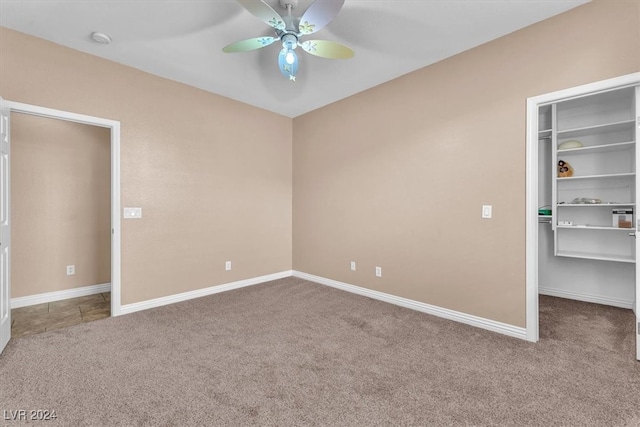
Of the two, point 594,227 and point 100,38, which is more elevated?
point 100,38

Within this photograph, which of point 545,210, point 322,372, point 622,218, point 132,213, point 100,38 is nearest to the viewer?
point 322,372

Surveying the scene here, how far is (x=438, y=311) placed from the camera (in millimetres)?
3117

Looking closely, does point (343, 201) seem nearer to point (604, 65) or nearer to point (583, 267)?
point (604, 65)

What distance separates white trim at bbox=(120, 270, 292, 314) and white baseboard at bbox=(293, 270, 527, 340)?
0.79 meters

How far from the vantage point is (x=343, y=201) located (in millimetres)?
4125

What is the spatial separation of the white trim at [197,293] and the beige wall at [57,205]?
4.38 ft

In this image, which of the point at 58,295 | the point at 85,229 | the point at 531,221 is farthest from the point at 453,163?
the point at 58,295

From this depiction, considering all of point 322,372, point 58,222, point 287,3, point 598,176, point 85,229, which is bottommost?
point 322,372

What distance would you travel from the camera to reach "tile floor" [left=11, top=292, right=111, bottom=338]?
2859mm

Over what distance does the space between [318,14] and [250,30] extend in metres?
0.94

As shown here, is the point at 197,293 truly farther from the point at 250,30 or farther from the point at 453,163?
the point at 453,163

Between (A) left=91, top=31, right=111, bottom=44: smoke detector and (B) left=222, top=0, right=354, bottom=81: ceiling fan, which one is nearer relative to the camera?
(B) left=222, top=0, right=354, bottom=81: ceiling fan

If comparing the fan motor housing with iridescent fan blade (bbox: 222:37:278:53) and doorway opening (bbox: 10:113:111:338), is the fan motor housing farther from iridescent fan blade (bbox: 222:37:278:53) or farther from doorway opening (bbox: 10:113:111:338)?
doorway opening (bbox: 10:113:111:338)

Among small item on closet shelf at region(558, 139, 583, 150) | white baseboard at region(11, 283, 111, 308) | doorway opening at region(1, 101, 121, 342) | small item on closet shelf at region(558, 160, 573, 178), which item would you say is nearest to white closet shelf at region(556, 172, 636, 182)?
small item on closet shelf at region(558, 160, 573, 178)
